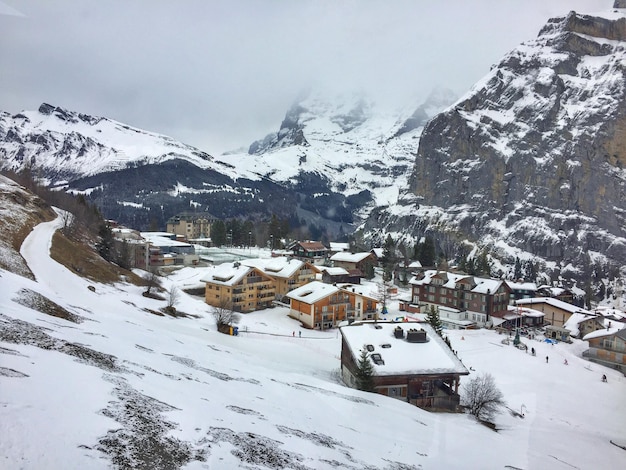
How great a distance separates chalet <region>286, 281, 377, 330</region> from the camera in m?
41.4

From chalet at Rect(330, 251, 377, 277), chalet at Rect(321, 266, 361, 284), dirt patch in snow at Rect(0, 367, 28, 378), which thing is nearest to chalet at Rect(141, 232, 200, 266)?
chalet at Rect(321, 266, 361, 284)

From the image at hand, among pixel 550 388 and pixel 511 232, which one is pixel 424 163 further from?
pixel 550 388

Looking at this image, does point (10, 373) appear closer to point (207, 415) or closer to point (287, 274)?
point (207, 415)

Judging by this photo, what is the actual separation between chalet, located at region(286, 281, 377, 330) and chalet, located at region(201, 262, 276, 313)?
4.84 m

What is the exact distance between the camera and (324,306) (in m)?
42.0

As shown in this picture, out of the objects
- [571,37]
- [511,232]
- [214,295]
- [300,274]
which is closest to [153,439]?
[214,295]

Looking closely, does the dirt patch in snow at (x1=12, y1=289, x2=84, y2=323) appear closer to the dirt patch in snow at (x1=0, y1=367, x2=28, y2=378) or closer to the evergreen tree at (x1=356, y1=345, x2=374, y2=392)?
the dirt patch in snow at (x1=0, y1=367, x2=28, y2=378)

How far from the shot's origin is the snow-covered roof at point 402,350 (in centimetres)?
2130

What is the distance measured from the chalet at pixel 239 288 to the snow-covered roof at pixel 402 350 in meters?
21.3

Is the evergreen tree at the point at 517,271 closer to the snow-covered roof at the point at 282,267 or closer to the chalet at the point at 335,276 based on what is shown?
the chalet at the point at 335,276

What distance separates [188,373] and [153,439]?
246 inches

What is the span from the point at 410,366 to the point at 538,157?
125250mm

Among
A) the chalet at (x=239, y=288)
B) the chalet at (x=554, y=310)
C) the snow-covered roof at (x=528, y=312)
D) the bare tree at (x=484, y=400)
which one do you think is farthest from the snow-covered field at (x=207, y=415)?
the chalet at (x=554, y=310)

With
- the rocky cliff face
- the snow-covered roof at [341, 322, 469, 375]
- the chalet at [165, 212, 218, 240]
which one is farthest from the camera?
the chalet at [165, 212, 218, 240]
